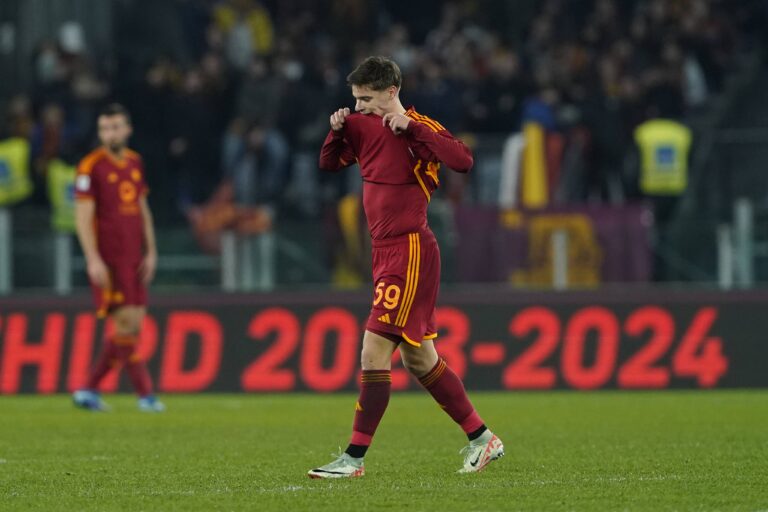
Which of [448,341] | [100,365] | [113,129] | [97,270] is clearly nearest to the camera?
[97,270]

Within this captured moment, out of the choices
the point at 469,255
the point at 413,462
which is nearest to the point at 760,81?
the point at 469,255

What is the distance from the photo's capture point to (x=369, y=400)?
304 inches

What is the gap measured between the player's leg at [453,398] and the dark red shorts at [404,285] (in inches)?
6.5

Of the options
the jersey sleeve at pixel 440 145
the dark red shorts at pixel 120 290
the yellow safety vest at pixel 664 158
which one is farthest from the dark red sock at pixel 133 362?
the yellow safety vest at pixel 664 158

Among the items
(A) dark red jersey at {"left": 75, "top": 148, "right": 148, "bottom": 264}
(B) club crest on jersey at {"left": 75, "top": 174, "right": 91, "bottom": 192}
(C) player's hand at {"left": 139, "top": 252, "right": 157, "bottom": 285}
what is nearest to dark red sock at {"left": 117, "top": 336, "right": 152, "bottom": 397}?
(C) player's hand at {"left": 139, "top": 252, "right": 157, "bottom": 285}

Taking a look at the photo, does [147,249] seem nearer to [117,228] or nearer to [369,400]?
[117,228]

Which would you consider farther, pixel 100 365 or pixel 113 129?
pixel 100 365

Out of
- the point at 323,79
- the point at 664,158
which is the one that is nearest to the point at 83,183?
the point at 664,158

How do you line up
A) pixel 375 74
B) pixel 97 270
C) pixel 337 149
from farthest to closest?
pixel 97 270 → pixel 337 149 → pixel 375 74

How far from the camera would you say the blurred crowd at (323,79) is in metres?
18.6

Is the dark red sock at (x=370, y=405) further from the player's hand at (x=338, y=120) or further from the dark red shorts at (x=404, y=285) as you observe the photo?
the player's hand at (x=338, y=120)

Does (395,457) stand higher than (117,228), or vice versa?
(117,228)

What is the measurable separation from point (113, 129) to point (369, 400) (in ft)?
17.8

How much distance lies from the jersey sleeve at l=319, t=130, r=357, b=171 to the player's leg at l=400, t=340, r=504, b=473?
896 millimetres
